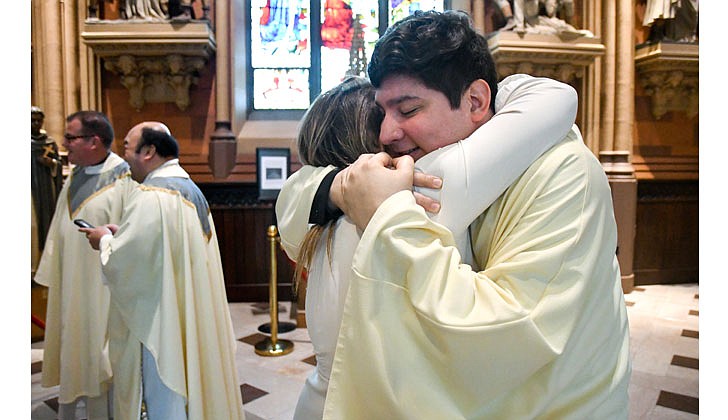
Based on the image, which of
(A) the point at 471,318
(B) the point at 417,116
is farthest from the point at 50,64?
(A) the point at 471,318

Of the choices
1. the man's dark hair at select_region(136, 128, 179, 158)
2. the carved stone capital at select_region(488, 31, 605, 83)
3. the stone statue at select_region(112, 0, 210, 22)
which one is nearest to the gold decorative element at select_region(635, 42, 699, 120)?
the carved stone capital at select_region(488, 31, 605, 83)

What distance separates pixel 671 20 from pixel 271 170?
17.8 ft

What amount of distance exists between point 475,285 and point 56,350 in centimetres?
345

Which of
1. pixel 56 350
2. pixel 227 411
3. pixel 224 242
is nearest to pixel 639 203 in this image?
pixel 224 242

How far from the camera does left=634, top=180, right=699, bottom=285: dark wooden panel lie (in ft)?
23.3

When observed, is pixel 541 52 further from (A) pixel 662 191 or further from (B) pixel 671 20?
(A) pixel 662 191

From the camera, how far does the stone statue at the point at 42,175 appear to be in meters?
4.59

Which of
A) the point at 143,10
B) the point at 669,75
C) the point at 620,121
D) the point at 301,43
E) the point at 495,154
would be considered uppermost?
the point at 143,10

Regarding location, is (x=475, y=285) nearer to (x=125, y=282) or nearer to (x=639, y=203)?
(x=125, y=282)

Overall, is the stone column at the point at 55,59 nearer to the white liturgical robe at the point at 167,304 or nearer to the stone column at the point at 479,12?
the white liturgical robe at the point at 167,304

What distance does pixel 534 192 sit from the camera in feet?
3.07

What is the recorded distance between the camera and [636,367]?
4.12 m

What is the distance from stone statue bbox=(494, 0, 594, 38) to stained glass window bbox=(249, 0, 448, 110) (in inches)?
41.2

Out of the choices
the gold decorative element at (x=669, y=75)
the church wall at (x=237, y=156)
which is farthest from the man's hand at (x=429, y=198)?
the gold decorative element at (x=669, y=75)
